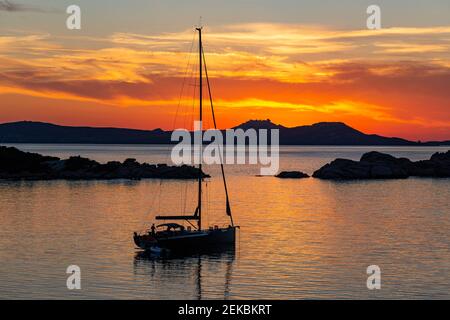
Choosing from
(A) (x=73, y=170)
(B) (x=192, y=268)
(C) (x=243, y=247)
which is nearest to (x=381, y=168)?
(A) (x=73, y=170)

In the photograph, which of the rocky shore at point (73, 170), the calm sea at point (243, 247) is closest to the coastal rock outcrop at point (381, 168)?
the rocky shore at point (73, 170)

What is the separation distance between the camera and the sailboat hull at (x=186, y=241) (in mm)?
47562

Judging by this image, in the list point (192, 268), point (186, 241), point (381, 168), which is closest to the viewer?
point (192, 268)

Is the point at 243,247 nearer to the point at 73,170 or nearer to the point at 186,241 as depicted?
the point at 186,241

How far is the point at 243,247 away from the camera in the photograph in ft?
171

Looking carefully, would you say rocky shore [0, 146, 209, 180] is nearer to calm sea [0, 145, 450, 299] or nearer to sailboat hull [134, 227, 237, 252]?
calm sea [0, 145, 450, 299]

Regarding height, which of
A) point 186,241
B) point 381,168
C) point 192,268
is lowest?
point 192,268

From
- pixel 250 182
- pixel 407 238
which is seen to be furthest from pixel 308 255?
pixel 250 182

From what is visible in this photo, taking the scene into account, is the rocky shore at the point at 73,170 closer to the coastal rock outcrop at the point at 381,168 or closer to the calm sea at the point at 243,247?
the calm sea at the point at 243,247

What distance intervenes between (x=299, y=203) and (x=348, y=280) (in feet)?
163

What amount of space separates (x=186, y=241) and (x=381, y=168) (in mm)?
98489

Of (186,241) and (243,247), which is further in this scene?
(243,247)

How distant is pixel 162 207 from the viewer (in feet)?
277
